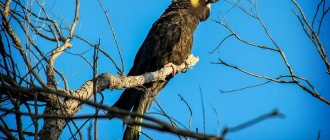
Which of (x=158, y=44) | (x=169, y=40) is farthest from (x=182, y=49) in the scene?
(x=158, y=44)

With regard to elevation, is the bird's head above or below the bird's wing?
above

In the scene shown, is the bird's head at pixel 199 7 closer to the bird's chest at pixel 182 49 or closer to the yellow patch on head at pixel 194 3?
the yellow patch on head at pixel 194 3

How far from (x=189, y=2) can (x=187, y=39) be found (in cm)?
66

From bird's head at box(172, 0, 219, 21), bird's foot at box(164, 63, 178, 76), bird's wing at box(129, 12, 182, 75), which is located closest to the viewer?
bird's foot at box(164, 63, 178, 76)

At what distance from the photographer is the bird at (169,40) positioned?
519 cm

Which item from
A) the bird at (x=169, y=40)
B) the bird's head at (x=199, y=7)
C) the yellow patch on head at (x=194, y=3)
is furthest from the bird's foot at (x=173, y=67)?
the yellow patch on head at (x=194, y=3)

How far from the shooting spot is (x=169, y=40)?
17.7ft

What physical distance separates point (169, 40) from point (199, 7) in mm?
810

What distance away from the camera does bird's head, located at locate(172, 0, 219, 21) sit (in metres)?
5.73

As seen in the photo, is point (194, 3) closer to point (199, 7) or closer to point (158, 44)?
point (199, 7)

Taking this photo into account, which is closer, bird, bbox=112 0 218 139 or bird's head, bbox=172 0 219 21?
bird, bbox=112 0 218 139

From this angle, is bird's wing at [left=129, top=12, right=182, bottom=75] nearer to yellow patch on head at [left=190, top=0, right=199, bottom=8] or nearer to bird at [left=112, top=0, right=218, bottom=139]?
bird at [left=112, top=0, right=218, bottom=139]

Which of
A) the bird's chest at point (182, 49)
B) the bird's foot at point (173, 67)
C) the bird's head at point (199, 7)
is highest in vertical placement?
the bird's head at point (199, 7)

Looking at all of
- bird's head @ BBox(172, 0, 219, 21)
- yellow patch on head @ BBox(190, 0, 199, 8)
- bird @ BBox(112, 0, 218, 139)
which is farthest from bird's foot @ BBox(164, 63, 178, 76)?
yellow patch on head @ BBox(190, 0, 199, 8)
